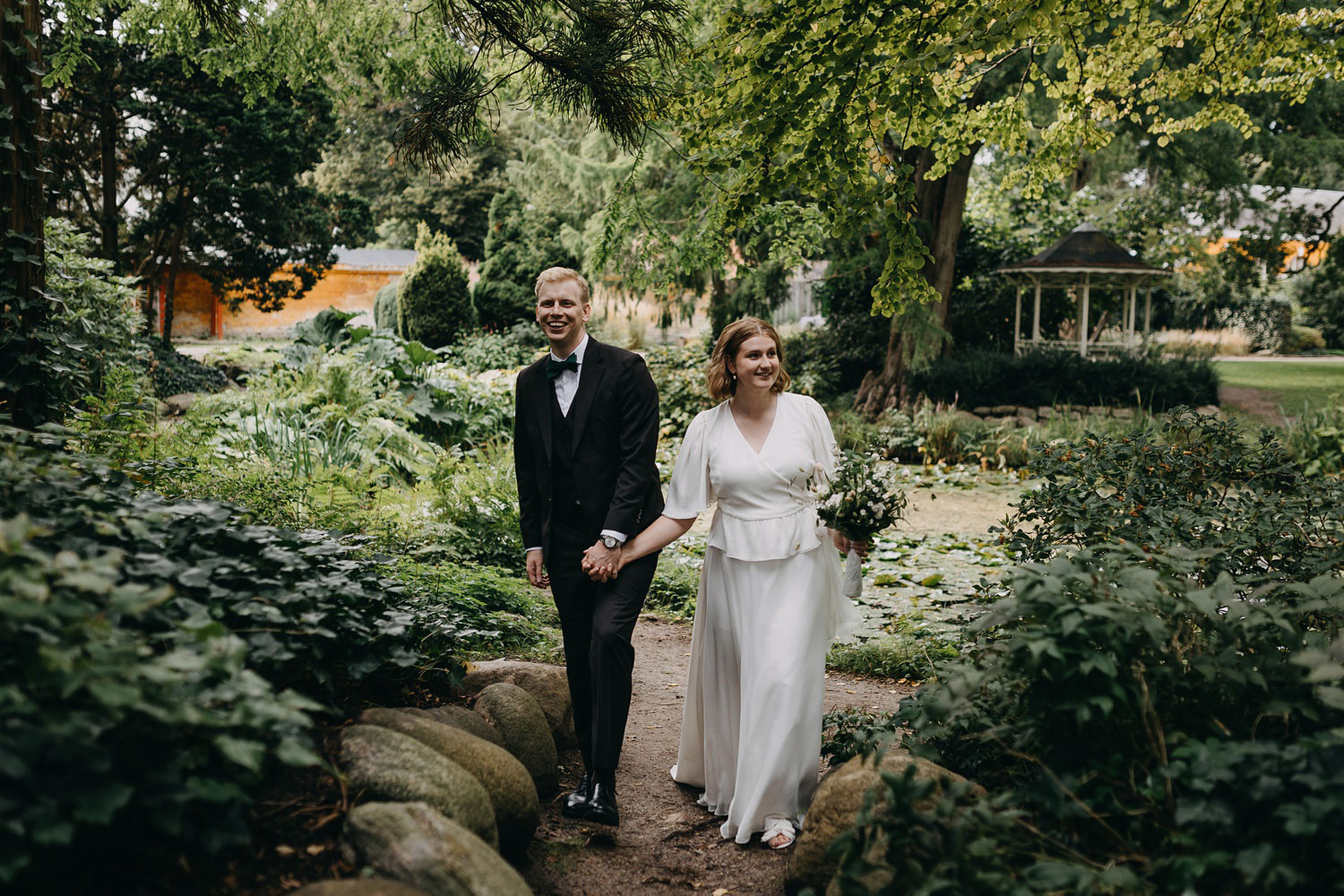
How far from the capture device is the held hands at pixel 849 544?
370 cm

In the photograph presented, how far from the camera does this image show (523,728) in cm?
364

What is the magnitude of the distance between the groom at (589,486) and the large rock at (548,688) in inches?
17.2

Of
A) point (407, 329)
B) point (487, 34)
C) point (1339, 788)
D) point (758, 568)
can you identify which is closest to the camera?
point (1339, 788)

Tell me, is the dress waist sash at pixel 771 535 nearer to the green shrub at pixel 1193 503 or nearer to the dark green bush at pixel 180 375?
the green shrub at pixel 1193 503

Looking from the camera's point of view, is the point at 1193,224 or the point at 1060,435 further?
the point at 1193,224

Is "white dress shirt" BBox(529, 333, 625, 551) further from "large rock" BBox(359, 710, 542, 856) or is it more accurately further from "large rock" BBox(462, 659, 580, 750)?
"large rock" BBox(359, 710, 542, 856)

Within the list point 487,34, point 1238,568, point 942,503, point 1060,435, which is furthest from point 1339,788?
point 1060,435

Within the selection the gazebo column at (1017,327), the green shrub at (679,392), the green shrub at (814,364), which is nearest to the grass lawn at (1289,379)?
the gazebo column at (1017,327)

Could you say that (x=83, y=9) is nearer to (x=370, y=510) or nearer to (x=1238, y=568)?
(x=370, y=510)

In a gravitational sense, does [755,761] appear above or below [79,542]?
below

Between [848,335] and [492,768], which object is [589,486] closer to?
[492,768]

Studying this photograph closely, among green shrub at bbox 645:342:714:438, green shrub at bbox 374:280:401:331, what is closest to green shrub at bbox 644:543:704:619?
green shrub at bbox 645:342:714:438

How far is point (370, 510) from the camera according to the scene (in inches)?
242

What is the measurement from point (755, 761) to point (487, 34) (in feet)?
12.5
